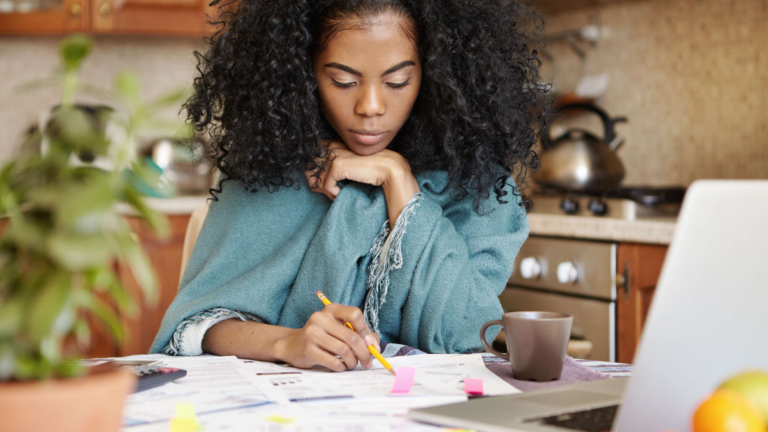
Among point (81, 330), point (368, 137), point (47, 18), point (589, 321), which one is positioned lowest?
point (589, 321)

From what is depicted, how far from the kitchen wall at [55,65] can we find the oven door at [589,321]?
1.74m

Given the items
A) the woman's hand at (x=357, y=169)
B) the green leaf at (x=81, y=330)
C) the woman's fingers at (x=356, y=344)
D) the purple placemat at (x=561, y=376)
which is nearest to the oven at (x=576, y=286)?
the woman's hand at (x=357, y=169)

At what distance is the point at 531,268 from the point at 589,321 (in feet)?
0.81

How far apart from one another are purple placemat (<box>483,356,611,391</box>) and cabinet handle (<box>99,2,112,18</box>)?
8.06 feet

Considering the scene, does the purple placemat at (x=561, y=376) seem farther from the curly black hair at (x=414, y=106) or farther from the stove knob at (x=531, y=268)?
the stove knob at (x=531, y=268)

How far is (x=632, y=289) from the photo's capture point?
6.38 ft

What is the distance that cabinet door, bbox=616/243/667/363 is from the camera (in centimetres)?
192

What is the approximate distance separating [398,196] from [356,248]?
0.37ft

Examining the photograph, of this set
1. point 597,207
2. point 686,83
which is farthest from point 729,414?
point 686,83

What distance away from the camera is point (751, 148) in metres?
2.31

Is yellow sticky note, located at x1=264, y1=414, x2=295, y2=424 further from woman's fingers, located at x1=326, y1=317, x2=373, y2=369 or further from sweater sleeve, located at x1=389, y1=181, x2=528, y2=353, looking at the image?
sweater sleeve, located at x1=389, y1=181, x2=528, y2=353

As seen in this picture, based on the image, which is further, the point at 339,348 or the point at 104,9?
the point at 104,9

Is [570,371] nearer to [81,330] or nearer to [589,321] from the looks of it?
[81,330]

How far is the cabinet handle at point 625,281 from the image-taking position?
1.94 m
